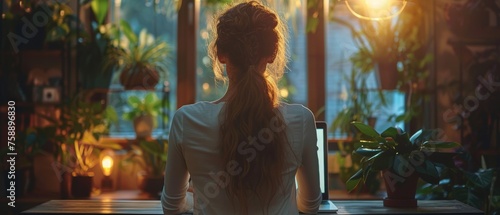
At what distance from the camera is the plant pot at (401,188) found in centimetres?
268

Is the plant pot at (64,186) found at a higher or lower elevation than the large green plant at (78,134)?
lower

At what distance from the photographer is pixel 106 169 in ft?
16.1

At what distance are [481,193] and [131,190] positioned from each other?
269 centimetres

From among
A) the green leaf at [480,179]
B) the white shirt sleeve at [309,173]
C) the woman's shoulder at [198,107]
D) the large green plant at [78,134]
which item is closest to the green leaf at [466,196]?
the green leaf at [480,179]

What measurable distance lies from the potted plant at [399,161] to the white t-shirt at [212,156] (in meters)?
0.84

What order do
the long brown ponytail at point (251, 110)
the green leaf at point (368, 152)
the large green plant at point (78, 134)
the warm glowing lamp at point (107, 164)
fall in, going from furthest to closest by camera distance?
1. the warm glowing lamp at point (107, 164)
2. the large green plant at point (78, 134)
3. the green leaf at point (368, 152)
4. the long brown ponytail at point (251, 110)

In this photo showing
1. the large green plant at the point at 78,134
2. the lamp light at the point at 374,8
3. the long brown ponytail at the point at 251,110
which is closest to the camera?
the long brown ponytail at the point at 251,110

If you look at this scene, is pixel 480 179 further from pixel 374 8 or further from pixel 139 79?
pixel 139 79

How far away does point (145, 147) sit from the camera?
189 inches

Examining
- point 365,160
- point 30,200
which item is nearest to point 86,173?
point 30,200

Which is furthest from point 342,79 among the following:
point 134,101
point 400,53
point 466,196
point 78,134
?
point 466,196

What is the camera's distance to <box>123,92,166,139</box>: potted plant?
16.3ft

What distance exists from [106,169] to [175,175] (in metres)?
3.17

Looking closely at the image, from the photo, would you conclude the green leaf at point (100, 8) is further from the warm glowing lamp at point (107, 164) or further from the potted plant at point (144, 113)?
the warm glowing lamp at point (107, 164)
